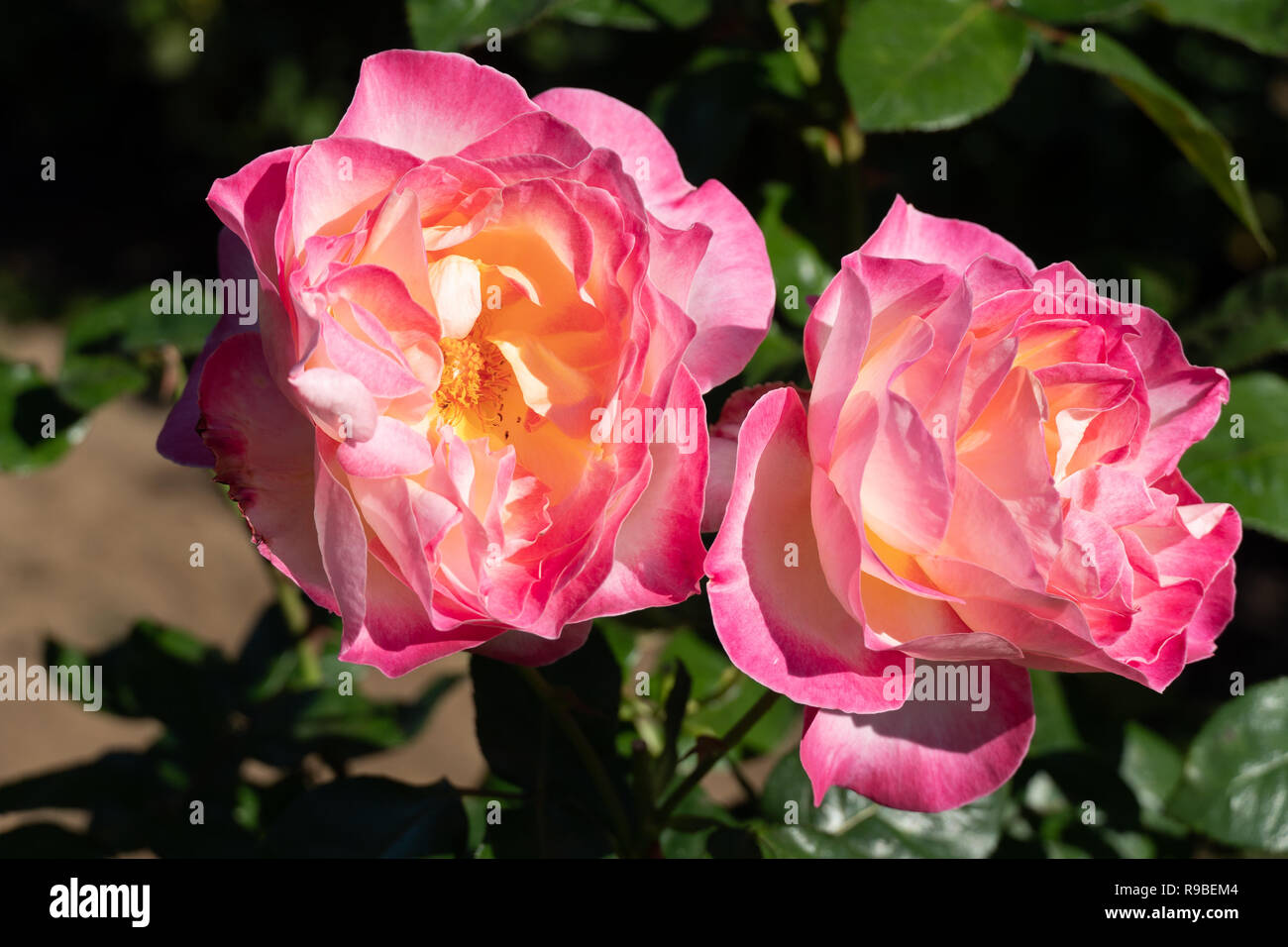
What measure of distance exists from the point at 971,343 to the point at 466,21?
56 cm

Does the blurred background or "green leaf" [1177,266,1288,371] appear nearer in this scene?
the blurred background

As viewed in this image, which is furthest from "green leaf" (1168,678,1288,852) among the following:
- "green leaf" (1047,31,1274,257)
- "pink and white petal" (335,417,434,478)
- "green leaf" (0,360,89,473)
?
"green leaf" (0,360,89,473)

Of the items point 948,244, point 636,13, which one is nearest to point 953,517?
point 948,244

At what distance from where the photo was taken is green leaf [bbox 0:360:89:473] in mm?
1208

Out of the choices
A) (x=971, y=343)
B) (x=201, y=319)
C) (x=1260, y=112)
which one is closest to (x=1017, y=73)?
(x=971, y=343)

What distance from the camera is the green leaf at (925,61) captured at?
96 cm

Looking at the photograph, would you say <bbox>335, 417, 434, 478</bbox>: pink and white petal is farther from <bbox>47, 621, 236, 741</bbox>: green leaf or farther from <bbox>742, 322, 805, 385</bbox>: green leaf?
<bbox>47, 621, 236, 741</bbox>: green leaf

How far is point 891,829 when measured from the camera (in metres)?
1.07

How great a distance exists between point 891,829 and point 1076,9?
2.69ft

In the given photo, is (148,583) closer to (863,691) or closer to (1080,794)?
(1080,794)

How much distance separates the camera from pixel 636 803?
3.12 ft

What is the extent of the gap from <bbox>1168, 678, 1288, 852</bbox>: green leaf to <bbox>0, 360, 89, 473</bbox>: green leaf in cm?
121

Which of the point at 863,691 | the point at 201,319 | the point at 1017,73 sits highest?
the point at 1017,73
